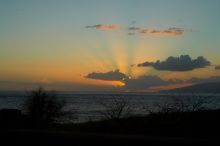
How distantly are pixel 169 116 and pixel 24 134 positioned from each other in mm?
11018

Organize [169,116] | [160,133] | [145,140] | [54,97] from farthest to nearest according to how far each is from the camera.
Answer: [54,97] < [169,116] < [160,133] < [145,140]

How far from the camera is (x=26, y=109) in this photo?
3553 cm

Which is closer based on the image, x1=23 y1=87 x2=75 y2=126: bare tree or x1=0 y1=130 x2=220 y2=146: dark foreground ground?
x1=0 y1=130 x2=220 y2=146: dark foreground ground

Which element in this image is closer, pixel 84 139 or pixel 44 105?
pixel 84 139

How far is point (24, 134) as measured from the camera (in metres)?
5.11

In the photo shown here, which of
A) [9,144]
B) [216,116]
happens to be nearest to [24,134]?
[9,144]

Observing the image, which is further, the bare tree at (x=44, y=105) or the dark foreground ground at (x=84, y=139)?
the bare tree at (x=44, y=105)

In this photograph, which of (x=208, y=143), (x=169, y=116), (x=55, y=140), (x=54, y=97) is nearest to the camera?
(x=208, y=143)

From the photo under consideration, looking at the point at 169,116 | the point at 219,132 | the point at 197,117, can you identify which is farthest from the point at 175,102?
the point at 219,132

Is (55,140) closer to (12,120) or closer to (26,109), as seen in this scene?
(12,120)

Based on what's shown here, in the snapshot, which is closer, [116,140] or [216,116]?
[116,140]

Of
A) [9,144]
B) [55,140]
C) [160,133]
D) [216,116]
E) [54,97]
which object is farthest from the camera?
[54,97]

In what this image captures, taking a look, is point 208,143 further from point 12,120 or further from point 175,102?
point 175,102

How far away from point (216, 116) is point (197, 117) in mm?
598
